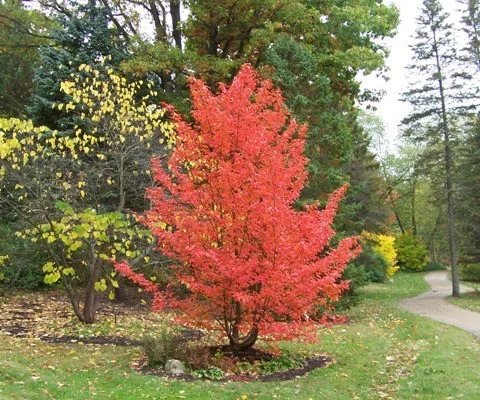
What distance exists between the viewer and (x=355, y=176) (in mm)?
26125

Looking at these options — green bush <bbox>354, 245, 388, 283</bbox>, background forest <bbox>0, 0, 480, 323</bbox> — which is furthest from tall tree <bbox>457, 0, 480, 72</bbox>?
green bush <bbox>354, 245, 388, 283</bbox>

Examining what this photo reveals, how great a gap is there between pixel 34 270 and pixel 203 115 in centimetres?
924

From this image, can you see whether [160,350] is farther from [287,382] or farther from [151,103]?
[151,103]

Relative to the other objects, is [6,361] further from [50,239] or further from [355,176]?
[355,176]

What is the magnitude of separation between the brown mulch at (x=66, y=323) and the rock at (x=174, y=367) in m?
0.10

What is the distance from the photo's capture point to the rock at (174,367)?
24.2 feet

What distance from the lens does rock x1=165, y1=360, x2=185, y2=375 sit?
7.36 m

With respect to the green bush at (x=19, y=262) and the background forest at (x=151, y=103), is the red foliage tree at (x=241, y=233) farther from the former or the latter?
the green bush at (x=19, y=262)

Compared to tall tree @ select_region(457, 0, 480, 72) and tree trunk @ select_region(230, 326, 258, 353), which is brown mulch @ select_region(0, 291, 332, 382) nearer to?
tree trunk @ select_region(230, 326, 258, 353)

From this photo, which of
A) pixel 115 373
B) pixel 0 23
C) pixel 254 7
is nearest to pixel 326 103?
pixel 254 7

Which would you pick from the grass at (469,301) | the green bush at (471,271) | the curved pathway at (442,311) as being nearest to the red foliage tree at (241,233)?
the curved pathway at (442,311)

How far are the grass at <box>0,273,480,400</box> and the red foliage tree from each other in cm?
107

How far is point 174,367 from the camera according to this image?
7414 millimetres

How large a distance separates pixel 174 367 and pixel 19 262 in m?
7.83
